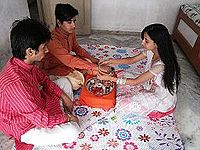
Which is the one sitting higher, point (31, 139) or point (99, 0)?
point (99, 0)

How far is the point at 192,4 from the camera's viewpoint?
7.30 feet

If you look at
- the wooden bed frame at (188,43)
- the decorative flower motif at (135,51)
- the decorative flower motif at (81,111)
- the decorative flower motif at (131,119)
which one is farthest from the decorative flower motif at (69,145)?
the wooden bed frame at (188,43)

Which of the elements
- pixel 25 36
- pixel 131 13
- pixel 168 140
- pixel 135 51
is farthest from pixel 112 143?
pixel 131 13

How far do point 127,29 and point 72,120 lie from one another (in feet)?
4.80

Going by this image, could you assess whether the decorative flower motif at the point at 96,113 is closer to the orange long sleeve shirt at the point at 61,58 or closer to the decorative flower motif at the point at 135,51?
the orange long sleeve shirt at the point at 61,58

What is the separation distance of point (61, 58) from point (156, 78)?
2.05ft

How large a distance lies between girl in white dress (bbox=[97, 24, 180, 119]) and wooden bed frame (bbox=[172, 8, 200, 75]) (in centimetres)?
64

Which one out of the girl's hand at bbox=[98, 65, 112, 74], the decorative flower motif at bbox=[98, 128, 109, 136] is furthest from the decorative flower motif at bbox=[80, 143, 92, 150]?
the girl's hand at bbox=[98, 65, 112, 74]

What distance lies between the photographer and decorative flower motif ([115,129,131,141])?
1358 millimetres

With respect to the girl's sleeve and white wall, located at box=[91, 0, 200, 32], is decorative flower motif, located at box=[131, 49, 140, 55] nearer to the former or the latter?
white wall, located at box=[91, 0, 200, 32]

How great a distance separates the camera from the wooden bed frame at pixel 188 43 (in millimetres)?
1915

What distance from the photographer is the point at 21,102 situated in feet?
3.49

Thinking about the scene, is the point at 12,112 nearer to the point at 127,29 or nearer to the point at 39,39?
the point at 39,39

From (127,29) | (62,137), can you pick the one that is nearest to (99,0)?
(127,29)
